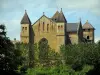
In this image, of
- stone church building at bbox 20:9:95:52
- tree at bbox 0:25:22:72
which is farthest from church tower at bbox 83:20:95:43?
tree at bbox 0:25:22:72

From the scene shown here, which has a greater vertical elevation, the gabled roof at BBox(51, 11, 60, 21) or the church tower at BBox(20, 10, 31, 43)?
the gabled roof at BBox(51, 11, 60, 21)

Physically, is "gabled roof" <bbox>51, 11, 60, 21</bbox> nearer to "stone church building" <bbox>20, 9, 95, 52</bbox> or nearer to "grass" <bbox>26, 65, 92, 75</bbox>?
"stone church building" <bbox>20, 9, 95, 52</bbox>

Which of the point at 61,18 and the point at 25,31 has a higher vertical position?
the point at 61,18

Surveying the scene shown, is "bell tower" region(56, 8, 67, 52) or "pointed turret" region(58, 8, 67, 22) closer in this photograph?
"bell tower" region(56, 8, 67, 52)

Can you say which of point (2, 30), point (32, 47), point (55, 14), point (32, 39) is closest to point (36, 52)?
point (32, 47)

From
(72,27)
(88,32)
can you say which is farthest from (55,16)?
(88,32)

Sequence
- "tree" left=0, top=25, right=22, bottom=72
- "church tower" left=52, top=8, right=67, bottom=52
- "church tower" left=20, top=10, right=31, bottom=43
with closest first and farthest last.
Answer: "tree" left=0, top=25, right=22, bottom=72 < "church tower" left=52, top=8, right=67, bottom=52 < "church tower" left=20, top=10, right=31, bottom=43

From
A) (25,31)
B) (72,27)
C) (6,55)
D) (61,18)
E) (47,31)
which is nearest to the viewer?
(6,55)

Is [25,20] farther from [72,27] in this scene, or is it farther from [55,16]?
[72,27]

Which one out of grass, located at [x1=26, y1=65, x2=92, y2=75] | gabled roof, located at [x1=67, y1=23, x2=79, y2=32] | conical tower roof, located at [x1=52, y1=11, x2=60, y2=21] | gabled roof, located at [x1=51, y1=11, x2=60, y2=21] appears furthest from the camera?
gabled roof, located at [x1=67, y1=23, x2=79, y2=32]

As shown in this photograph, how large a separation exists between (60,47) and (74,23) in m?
16.9

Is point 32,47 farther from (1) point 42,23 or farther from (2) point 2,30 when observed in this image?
(2) point 2,30

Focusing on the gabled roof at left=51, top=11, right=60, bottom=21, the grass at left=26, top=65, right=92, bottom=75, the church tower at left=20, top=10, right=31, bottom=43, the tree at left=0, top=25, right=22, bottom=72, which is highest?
the gabled roof at left=51, top=11, right=60, bottom=21

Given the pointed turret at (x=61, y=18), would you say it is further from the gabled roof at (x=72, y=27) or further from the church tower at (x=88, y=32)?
the church tower at (x=88, y=32)
